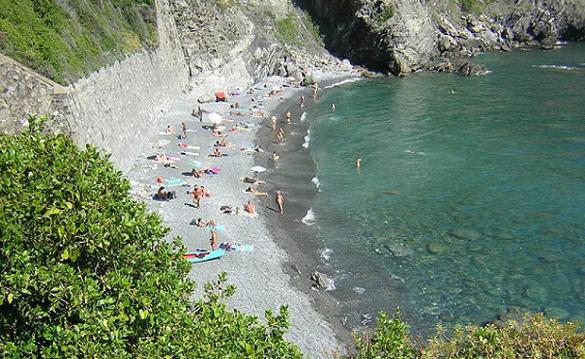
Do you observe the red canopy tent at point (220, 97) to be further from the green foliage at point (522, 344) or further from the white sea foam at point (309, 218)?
the green foliage at point (522, 344)

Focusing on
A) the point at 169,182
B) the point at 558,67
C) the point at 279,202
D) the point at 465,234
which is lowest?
the point at 558,67

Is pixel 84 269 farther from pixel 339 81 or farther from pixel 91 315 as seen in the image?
pixel 339 81

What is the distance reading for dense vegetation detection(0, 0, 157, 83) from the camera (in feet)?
96.2

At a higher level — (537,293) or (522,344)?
(522,344)

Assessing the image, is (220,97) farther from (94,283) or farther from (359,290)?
(94,283)

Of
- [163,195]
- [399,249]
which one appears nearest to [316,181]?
[399,249]

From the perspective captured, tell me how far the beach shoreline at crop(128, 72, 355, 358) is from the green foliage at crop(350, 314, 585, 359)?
8275 millimetres

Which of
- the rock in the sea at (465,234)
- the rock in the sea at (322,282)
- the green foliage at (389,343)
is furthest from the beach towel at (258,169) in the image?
the green foliage at (389,343)

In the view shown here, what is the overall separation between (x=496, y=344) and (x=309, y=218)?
21.0 meters

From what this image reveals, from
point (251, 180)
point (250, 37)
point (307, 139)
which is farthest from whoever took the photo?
point (250, 37)

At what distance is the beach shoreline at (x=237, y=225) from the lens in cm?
2272

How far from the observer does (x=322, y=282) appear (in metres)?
25.3

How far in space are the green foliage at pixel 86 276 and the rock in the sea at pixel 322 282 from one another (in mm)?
13609

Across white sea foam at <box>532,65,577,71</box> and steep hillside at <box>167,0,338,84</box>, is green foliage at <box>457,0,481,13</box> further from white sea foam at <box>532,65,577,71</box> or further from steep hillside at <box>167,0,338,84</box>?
steep hillside at <box>167,0,338,84</box>
